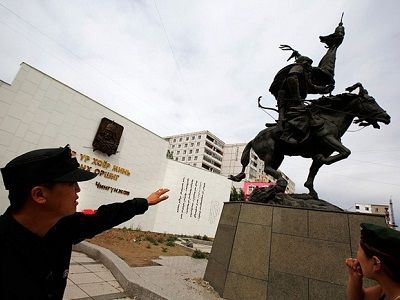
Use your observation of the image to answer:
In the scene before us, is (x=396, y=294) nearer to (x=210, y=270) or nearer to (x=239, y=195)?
(x=210, y=270)

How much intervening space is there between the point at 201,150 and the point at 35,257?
217 ft

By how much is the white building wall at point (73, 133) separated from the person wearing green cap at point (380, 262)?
15.1 meters

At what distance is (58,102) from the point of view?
14.3 metres

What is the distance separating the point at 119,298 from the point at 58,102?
Answer: 13.4 meters

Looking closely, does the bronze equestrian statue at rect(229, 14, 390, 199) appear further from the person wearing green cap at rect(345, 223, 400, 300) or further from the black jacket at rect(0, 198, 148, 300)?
the black jacket at rect(0, 198, 148, 300)

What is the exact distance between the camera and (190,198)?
22.2 metres

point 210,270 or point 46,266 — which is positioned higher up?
point 46,266

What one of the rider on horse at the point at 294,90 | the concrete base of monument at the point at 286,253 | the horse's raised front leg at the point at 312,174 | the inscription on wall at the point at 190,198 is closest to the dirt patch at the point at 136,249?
the concrete base of monument at the point at 286,253

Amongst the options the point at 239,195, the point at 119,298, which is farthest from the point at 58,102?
the point at 239,195

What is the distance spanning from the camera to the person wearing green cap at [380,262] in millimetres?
1413

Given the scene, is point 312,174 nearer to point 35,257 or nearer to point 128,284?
point 128,284

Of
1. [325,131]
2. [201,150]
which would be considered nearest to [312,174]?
[325,131]

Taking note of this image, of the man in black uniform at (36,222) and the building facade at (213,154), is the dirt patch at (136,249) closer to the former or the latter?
the man in black uniform at (36,222)

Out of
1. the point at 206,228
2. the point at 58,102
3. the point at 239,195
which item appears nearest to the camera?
the point at 58,102
